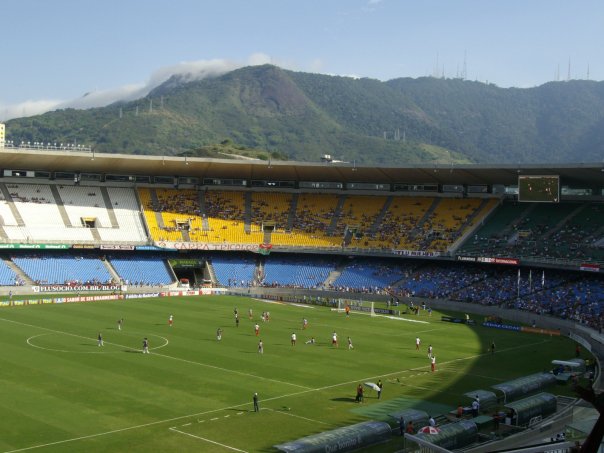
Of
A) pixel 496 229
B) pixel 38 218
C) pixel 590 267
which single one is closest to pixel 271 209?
pixel 38 218

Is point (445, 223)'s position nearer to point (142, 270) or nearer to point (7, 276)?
point (142, 270)

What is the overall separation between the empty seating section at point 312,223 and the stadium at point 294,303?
0.94 feet

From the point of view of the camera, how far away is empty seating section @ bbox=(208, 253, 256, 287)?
280ft

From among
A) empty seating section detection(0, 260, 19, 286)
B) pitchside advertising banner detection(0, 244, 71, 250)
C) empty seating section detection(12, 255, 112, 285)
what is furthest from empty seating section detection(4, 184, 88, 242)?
empty seating section detection(0, 260, 19, 286)

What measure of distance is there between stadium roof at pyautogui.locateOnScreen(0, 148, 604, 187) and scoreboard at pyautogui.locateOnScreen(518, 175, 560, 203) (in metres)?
0.69

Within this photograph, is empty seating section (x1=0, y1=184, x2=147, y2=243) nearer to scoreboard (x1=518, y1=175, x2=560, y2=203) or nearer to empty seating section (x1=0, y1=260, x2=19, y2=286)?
empty seating section (x1=0, y1=260, x2=19, y2=286)

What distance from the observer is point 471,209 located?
87.7 meters

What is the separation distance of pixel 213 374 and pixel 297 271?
153 ft

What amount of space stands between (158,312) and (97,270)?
755 inches

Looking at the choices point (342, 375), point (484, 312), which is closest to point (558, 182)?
point (484, 312)

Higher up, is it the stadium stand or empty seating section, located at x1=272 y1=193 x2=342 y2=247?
empty seating section, located at x1=272 y1=193 x2=342 y2=247

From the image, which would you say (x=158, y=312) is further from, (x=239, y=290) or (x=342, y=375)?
(x=342, y=375)

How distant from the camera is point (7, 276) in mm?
74500

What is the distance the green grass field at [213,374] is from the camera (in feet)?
96.2
